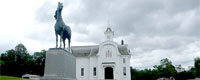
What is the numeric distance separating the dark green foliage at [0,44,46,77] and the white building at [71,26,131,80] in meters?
13.2

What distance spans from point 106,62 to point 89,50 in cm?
591

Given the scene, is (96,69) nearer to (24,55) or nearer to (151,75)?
(151,75)

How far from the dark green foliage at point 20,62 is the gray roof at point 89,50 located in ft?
35.2

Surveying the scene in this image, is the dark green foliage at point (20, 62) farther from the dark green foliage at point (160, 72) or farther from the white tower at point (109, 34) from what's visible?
the dark green foliage at point (160, 72)

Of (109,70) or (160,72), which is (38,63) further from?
(160,72)

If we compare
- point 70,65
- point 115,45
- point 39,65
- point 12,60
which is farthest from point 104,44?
point 70,65

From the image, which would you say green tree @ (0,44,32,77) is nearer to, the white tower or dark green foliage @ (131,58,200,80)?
the white tower

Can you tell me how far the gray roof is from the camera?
45125 millimetres

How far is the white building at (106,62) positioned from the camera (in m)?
43.3

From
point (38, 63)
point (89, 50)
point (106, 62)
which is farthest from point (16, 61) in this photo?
point (106, 62)

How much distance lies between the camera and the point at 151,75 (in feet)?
169

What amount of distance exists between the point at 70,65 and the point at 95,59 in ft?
101

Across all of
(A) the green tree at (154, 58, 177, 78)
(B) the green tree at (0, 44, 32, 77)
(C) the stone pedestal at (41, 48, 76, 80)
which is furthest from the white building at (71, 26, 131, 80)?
(C) the stone pedestal at (41, 48, 76, 80)

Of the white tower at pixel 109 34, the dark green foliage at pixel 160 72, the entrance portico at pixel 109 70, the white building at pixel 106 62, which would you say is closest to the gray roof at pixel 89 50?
the white building at pixel 106 62
